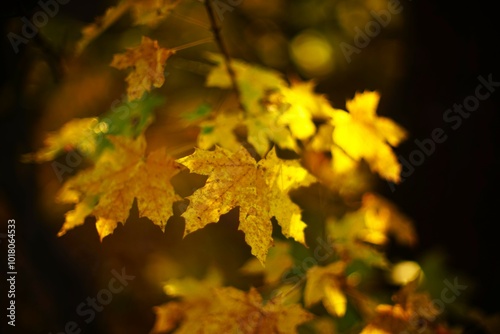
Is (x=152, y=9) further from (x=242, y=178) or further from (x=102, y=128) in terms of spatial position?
(x=242, y=178)

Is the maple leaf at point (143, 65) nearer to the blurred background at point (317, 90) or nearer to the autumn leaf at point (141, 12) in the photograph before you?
the autumn leaf at point (141, 12)

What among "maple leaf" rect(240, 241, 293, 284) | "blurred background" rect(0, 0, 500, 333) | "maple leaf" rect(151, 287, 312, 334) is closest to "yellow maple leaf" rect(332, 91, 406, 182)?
"maple leaf" rect(240, 241, 293, 284)

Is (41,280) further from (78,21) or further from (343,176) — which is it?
(343,176)

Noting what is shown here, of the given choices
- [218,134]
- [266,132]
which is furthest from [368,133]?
[218,134]

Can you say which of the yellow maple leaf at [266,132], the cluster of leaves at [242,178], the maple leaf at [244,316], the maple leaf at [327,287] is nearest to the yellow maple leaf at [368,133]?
the cluster of leaves at [242,178]

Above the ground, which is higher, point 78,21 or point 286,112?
Answer: point 78,21

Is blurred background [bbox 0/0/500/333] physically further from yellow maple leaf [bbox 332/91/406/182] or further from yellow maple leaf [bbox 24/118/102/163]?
yellow maple leaf [bbox 332/91/406/182]

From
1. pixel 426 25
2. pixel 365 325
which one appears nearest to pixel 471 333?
pixel 365 325
